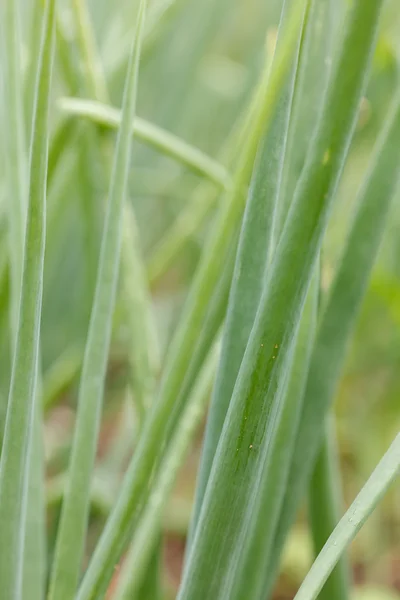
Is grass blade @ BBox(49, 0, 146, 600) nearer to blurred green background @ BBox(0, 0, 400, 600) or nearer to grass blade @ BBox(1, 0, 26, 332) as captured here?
grass blade @ BBox(1, 0, 26, 332)

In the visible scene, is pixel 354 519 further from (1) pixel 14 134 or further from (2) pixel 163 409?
(1) pixel 14 134

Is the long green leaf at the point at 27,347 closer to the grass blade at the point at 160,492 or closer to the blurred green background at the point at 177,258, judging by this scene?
the grass blade at the point at 160,492

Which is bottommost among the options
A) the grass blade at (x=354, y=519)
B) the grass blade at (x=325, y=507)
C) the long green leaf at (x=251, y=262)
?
the grass blade at (x=325, y=507)

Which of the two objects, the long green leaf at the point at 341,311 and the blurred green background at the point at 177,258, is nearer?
the long green leaf at the point at 341,311

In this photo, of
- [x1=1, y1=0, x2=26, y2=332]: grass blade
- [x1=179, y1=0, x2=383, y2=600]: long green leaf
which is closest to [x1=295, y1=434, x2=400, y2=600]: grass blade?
[x1=179, y1=0, x2=383, y2=600]: long green leaf

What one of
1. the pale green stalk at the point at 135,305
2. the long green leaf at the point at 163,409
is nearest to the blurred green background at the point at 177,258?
the pale green stalk at the point at 135,305

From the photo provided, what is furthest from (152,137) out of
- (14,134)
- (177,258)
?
(177,258)

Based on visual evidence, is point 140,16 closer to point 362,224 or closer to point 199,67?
point 362,224
